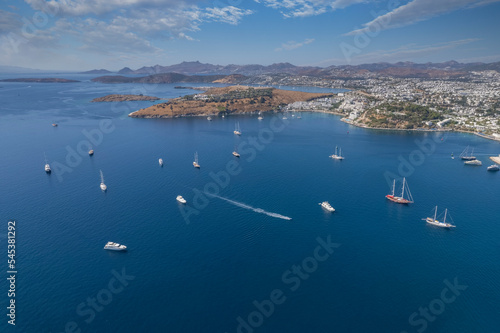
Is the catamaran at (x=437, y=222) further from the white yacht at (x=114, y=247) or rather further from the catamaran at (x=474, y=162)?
the white yacht at (x=114, y=247)

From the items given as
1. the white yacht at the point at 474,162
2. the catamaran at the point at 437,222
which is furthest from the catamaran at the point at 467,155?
the catamaran at the point at 437,222

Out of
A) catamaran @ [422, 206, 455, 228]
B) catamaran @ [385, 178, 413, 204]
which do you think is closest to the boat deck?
catamaran @ [385, 178, 413, 204]

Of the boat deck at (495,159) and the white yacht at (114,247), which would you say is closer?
the white yacht at (114,247)

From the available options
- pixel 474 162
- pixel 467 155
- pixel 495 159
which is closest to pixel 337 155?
pixel 474 162

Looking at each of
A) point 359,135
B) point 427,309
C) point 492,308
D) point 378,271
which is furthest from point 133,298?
point 359,135

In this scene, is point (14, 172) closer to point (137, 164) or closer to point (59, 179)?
point (59, 179)

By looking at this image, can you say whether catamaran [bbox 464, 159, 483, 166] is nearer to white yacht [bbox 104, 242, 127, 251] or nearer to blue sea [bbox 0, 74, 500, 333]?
blue sea [bbox 0, 74, 500, 333]

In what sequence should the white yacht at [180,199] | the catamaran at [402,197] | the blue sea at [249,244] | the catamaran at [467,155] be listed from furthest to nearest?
the catamaran at [467,155] < the catamaran at [402,197] < the white yacht at [180,199] < the blue sea at [249,244]

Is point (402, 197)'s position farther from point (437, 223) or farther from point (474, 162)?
point (474, 162)
